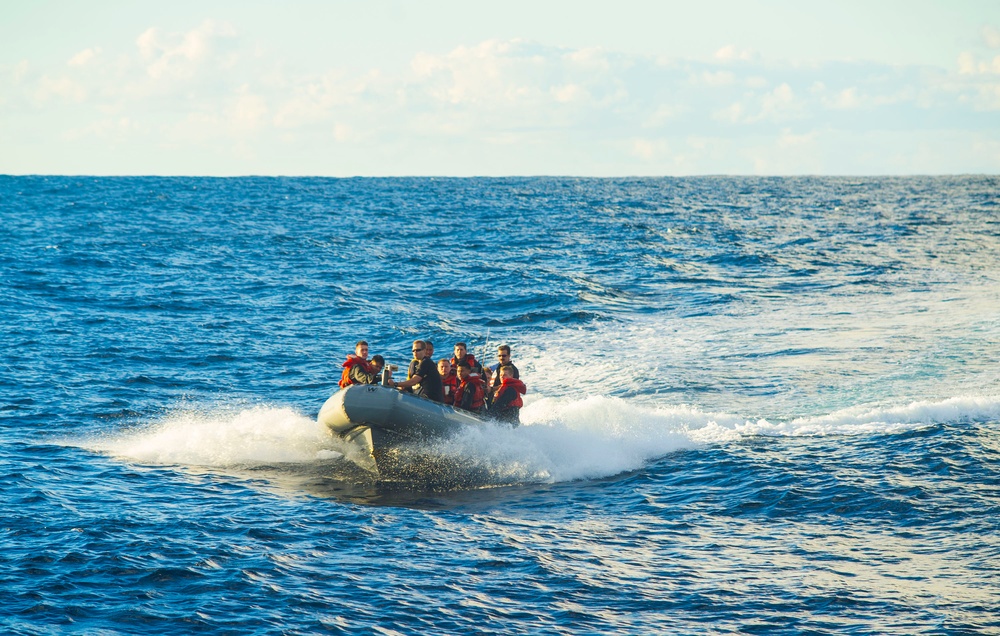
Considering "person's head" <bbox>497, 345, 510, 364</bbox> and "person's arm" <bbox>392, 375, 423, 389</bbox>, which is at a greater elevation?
"person's head" <bbox>497, 345, 510, 364</bbox>

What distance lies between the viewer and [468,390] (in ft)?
47.4

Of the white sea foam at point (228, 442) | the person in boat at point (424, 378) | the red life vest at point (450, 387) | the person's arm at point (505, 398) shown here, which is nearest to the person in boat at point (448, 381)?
the red life vest at point (450, 387)

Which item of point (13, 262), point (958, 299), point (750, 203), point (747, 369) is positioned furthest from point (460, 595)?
point (750, 203)

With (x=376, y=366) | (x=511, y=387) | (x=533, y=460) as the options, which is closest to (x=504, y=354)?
(x=511, y=387)

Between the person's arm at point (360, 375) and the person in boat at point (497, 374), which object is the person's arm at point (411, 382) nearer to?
the person's arm at point (360, 375)

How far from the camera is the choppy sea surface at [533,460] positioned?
916cm

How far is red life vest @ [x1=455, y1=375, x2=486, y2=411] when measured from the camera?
14.4m

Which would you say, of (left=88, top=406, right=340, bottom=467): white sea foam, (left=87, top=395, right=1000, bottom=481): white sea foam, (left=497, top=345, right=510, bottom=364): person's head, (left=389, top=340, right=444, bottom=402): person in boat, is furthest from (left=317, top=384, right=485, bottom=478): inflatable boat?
(left=497, top=345, right=510, bottom=364): person's head

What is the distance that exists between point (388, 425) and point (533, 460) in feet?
7.29

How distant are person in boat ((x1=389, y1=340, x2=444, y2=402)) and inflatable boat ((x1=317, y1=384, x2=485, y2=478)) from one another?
1.40 ft

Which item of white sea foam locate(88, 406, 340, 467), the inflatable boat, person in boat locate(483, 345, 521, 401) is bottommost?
white sea foam locate(88, 406, 340, 467)

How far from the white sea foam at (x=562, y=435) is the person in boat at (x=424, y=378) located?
80cm

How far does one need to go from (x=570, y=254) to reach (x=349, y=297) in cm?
1300

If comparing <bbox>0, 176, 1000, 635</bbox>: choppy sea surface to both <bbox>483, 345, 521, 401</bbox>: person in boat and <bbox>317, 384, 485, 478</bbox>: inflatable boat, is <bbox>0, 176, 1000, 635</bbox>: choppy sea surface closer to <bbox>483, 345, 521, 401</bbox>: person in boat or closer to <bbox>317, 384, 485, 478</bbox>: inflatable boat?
<bbox>317, 384, 485, 478</bbox>: inflatable boat
